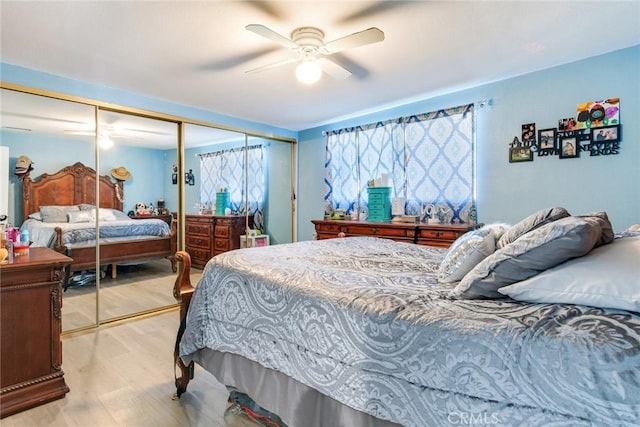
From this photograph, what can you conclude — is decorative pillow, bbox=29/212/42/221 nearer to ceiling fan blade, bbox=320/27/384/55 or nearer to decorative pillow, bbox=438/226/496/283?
ceiling fan blade, bbox=320/27/384/55

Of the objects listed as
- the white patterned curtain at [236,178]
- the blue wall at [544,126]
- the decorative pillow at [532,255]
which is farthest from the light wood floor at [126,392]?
the white patterned curtain at [236,178]

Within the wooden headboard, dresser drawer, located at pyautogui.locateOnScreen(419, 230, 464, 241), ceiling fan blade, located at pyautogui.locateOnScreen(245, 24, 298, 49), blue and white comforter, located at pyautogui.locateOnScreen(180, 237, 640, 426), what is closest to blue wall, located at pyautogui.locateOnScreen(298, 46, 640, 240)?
dresser drawer, located at pyautogui.locateOnScreen(419, 230, 464, 241)

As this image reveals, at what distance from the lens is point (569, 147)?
2.88 meters

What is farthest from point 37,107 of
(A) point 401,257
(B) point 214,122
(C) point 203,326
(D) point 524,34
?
(D) point 524,34

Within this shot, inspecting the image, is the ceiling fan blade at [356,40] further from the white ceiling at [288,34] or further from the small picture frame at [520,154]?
the small picture frame at [520,154]

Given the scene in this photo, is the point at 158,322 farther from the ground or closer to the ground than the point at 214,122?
closer to the ground

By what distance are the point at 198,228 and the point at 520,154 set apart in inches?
149

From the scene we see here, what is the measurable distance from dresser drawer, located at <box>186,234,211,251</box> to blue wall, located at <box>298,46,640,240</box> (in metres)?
3.17

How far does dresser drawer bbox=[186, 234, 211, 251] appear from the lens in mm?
4254

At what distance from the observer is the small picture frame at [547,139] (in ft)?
9.75

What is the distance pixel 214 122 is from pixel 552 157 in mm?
3751

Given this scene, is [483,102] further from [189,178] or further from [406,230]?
[189,178]

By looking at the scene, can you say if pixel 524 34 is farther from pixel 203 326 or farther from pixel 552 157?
pixel 203 326

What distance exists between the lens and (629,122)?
8.55 feet
